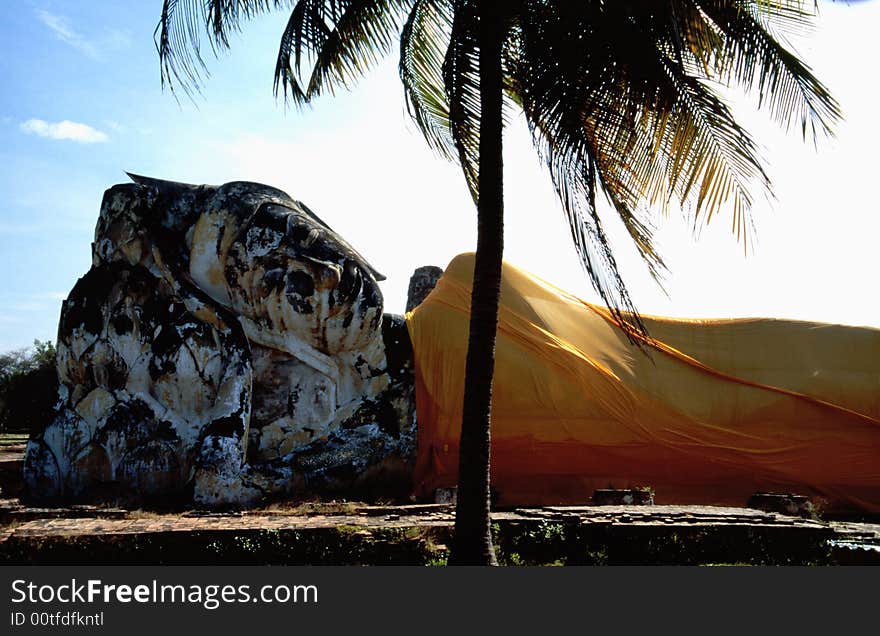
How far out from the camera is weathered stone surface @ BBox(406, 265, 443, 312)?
17.3 m

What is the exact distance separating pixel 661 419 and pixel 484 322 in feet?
18.8

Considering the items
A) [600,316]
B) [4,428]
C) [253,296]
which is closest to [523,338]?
[600,316]

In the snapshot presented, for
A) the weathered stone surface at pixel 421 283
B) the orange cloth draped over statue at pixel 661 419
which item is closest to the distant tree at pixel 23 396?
the weathered stone surface at pixel 421 283

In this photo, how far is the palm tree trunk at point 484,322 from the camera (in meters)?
6.18

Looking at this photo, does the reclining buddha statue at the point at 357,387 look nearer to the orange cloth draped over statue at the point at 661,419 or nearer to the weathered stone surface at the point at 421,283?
the orange cloth draped over statue at the point at 661,419

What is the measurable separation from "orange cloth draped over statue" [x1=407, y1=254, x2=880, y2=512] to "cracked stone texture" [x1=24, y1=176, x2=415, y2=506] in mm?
727

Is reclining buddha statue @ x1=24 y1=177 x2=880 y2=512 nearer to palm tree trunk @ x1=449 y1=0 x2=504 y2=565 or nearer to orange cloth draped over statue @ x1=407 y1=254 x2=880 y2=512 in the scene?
orange cloth draped over statue @ x1=407 y1=254 x2=880 y2=512

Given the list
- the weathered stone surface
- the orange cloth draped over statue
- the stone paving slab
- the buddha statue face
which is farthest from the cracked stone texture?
the weathered stone surface

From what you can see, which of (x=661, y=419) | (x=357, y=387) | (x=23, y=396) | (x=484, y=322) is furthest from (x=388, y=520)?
(x=23, y=396)

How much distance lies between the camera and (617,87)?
6801 mm

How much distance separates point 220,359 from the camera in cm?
1057

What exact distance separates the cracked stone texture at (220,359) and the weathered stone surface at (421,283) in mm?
5874

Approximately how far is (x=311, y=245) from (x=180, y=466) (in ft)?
9.79

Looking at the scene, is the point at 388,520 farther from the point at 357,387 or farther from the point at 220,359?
the point at 220,359
